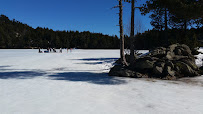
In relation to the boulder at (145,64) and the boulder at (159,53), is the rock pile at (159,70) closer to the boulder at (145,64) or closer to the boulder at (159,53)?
the boulder at (145,64)

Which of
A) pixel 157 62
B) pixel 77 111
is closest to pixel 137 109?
pixel 77 111

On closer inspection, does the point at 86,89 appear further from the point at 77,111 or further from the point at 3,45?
the point at 3,45

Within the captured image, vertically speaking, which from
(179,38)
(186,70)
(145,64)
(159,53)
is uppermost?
(179,38)

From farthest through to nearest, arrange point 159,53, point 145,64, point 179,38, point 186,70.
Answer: point 179,38, point 159,53, point 145,64, point 186,70

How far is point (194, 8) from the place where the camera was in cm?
887

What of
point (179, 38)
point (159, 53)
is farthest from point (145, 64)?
point (179, 38)

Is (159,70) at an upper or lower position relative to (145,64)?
lower

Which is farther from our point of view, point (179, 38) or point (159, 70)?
point (179, 38)

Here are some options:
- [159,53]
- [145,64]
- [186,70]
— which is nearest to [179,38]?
[159,53]

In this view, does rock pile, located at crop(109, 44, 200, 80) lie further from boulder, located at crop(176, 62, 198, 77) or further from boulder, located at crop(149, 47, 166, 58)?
boulder, located at crop(149, 47, 166, 58)

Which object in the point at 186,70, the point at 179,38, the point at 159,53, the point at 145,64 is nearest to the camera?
the point at 186,70

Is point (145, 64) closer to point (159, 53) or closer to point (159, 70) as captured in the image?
point (159, 70)

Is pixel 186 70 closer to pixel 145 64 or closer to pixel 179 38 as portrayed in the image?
pixel 145 64

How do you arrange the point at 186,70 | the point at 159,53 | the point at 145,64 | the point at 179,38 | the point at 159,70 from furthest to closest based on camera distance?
the point at 179,38
the point at 159,53
the point at 145,64
the point at 186,70
the point at 159,70
